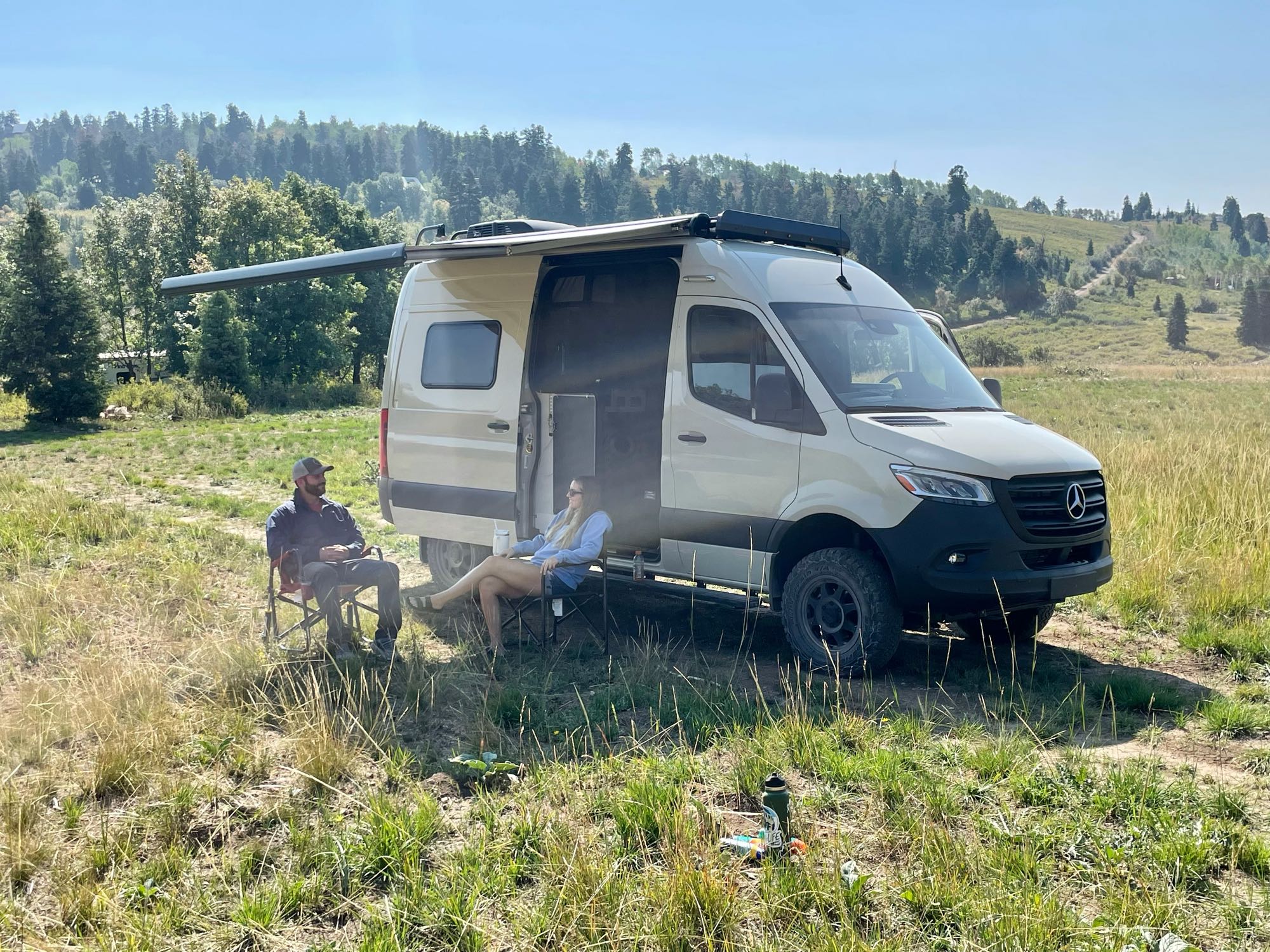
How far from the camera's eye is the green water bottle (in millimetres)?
3924

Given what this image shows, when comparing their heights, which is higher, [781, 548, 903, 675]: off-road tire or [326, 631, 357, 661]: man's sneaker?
[781, 548, 903, 675]: off-road tire

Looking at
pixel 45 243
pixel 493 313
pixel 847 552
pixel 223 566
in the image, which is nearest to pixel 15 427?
pixel 45 243

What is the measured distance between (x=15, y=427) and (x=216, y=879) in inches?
1124

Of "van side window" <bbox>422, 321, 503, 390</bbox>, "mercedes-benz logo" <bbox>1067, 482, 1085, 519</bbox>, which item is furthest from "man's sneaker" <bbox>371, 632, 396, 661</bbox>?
"mercedes-benz logo" <bbox>1067, 482, 1085, 519</bbox>

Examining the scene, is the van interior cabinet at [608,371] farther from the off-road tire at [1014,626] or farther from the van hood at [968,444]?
the off-road tire at [1014,626]

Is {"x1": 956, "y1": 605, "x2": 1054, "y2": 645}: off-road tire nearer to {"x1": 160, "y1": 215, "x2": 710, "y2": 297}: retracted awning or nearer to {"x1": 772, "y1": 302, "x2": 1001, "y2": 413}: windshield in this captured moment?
{"x1": 772, "y1": 302, "x2": 1001, "y2": 413}: windshield

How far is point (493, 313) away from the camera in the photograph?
328 inches

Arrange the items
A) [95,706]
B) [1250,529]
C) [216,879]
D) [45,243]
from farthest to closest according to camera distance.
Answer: [45,243] < [1250,529] < [95,706] < [216,879]

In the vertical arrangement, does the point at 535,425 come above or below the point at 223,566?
above

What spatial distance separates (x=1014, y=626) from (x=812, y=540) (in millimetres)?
1668

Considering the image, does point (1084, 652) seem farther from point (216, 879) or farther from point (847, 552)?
point (216, 879)

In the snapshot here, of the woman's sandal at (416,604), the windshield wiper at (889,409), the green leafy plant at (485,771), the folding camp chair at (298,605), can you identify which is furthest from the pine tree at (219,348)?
the green leafy plant at (485,771)

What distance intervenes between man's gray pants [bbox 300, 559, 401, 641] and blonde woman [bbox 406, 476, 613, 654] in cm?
37

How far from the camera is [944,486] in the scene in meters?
6.01
